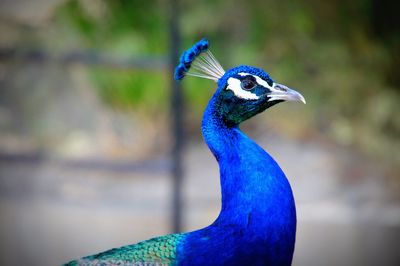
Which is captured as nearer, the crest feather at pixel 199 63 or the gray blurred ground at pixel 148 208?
the crest feather at pixel 199 63

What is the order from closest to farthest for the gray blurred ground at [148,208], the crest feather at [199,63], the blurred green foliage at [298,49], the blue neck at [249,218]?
the blue neck at [249,218], the crest feather at [199,63], the gray blurred ground at [148,208], the blurred green foliage at [298,49]

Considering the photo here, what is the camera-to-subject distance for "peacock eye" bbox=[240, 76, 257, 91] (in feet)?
4.06

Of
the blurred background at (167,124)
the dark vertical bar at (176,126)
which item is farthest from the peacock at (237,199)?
the blurred background at (167,124)

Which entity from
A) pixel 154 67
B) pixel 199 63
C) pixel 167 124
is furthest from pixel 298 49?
pixel 199 63

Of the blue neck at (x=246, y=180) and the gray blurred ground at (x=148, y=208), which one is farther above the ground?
the blue neck at (x=246, y=180)

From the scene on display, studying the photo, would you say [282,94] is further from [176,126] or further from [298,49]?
[298,49]

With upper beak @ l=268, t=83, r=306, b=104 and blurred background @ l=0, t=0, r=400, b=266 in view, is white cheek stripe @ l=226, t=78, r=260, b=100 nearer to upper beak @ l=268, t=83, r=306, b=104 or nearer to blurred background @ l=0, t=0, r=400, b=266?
upper beak @ l=268, t=83, r=306, b=104

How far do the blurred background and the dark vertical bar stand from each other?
1 cm

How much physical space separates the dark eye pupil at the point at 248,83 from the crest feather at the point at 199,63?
85 millimetres

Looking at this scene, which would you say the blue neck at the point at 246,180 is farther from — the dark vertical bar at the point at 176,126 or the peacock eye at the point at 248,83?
the dark vertical bar at the point at 176,126

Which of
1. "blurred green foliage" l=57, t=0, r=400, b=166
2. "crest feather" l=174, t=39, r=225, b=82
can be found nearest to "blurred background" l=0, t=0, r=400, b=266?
"blurred green foliage" l=57, t=0, r=400, b=166

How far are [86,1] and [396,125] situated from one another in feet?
5.04

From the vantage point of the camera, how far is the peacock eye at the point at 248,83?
1.24m

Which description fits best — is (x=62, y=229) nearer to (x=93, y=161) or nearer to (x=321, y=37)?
(x=93, y=161)
